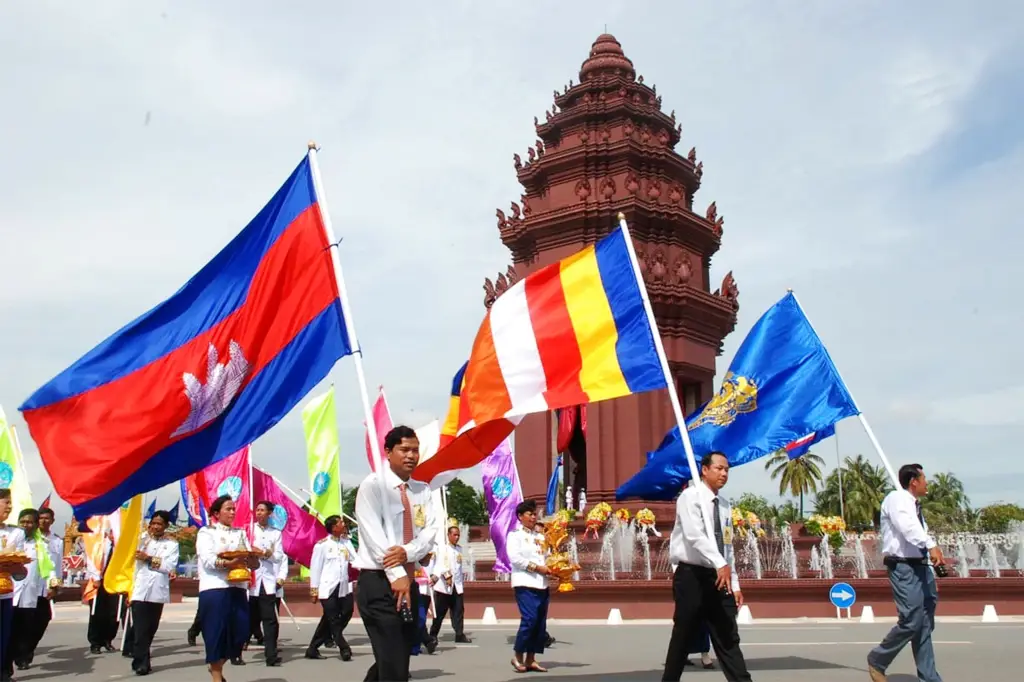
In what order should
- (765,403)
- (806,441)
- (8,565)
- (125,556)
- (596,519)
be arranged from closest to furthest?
1. (8,565)
2. (765,403)
3. (806,441)
4. (125,556)
5. (596,519)

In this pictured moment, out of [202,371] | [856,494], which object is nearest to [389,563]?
[202,371]

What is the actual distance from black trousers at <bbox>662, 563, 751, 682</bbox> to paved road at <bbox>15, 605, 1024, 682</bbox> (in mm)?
1260

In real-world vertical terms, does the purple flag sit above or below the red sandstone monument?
below

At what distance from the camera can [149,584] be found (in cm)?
1141

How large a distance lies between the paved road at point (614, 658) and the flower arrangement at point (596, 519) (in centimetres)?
724

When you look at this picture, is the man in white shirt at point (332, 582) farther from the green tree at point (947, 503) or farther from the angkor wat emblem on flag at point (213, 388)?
the green tree at point (947, 503)

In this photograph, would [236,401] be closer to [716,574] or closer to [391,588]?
[391,588]

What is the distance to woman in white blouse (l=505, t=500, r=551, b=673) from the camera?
9.88 m

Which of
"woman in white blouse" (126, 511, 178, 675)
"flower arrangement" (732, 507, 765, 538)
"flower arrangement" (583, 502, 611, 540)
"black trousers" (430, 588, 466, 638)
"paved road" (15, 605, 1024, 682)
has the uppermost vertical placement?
"flower arrangement" (583, 502, 611, 540)

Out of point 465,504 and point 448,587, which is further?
point 465,504

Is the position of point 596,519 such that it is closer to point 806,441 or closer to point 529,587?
point 529,587

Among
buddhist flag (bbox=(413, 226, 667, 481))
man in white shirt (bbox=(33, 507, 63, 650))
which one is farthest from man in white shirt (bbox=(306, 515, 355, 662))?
buddhist flag (bbox=(413, 226, 667, 481))

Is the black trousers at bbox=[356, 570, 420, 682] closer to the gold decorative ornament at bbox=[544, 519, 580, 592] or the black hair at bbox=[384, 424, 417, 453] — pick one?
the black hair at bbox=[384, 424, 417, 453]

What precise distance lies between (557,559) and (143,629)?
15.7 feet
